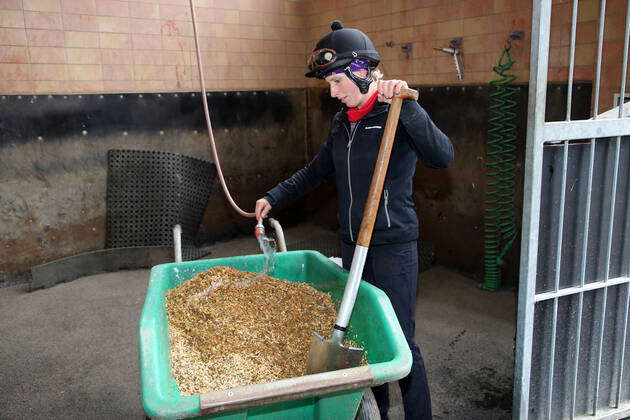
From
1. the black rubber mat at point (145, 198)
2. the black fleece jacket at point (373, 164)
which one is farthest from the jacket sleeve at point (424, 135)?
the black rubber mat at point (145, 198)

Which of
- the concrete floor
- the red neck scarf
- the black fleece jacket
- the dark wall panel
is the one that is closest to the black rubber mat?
the dark wall panel

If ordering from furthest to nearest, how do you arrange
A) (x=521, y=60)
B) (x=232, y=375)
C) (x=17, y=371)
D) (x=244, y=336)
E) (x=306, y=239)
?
(x=306, y=239) < (x=521, y=60) < (x=17, y=371) < (x=244, y=336) < (x=232, y=375)

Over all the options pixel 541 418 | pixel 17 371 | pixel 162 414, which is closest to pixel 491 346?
pixel 541 418

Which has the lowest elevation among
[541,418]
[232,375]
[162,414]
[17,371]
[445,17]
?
[17,371]

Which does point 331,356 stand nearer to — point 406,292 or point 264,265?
point 406,292

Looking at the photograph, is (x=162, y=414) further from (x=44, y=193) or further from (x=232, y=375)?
(x=44, y=193)

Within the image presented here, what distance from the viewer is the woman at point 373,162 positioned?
1.55 meters

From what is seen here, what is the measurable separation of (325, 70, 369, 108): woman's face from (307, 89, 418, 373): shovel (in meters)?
0.25

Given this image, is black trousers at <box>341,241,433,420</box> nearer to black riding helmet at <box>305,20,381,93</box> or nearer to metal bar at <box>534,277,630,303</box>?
metal bar at <box>534,277,630,303</box>

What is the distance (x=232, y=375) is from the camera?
51.6 inches

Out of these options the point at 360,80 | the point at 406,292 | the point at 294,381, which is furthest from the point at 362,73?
the point at 294,381

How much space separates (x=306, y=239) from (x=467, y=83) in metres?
1.98

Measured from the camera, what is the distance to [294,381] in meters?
A: 1.02

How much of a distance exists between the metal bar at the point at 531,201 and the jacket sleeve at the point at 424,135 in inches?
9.5
